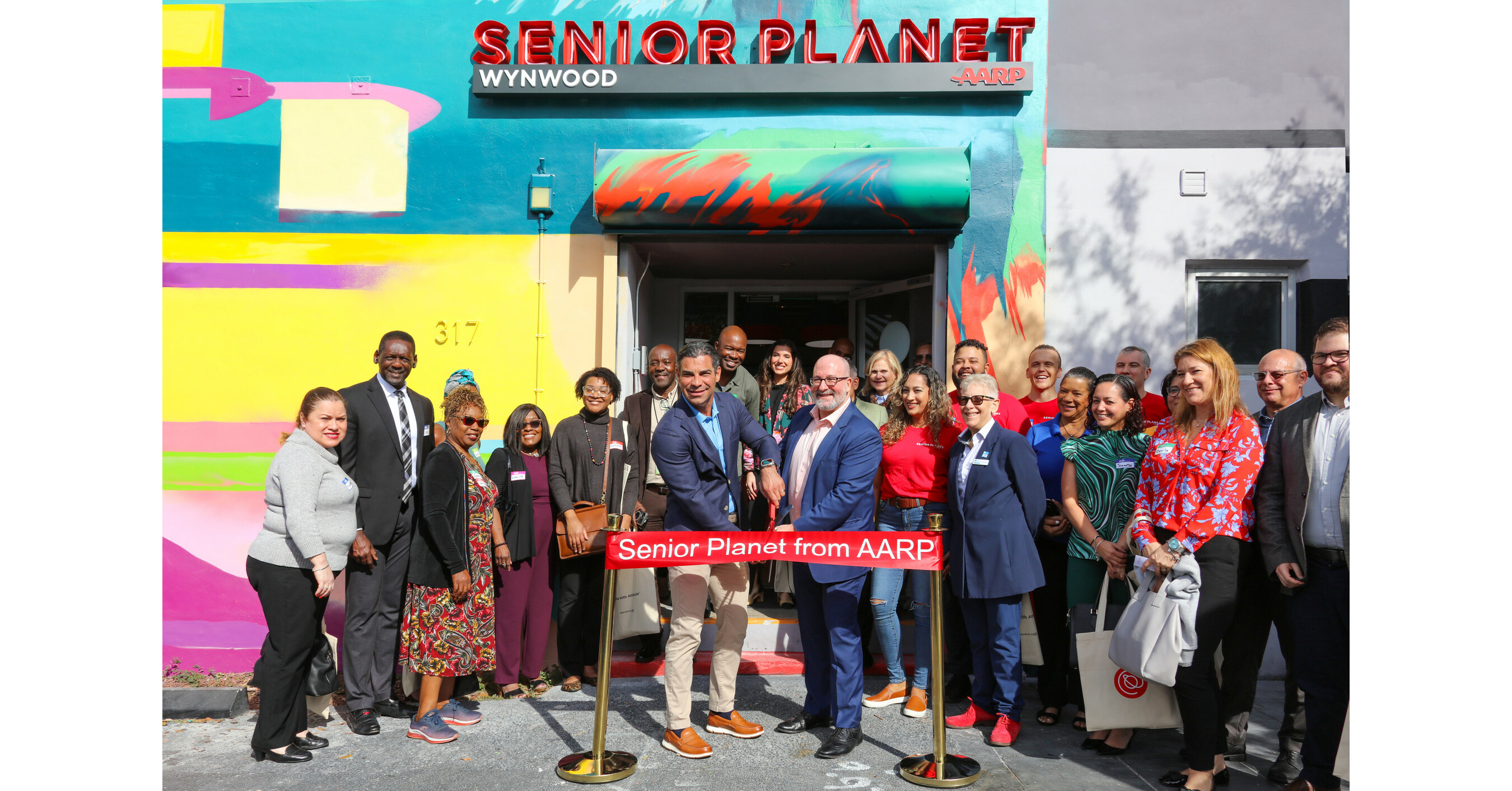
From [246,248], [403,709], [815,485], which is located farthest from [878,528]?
[246,248]

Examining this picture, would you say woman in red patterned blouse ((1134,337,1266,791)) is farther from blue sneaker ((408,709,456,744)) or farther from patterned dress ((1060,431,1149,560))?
blue sneaker ((408,709,456,744))

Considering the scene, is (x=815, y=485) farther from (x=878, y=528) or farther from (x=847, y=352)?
(x=847, y=352)

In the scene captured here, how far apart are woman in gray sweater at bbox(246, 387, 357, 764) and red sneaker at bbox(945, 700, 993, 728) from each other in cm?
351

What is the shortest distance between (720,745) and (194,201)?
21.1 feet

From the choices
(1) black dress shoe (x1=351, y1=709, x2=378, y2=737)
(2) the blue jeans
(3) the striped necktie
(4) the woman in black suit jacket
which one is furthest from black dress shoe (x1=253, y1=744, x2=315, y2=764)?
(2) the blue jeans

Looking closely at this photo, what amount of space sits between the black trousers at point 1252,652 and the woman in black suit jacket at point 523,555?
13.1ft

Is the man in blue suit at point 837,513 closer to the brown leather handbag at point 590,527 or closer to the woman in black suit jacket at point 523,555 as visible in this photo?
the brown leather handbag at point 590,527

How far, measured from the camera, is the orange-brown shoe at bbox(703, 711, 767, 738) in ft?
15.4

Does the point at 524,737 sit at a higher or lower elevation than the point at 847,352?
lower

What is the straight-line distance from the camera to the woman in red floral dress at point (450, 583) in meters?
4.75

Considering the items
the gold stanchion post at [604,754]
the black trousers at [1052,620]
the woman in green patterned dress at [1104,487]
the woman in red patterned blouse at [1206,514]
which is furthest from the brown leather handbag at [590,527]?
the woman in red patterned blouse at [1206,514]

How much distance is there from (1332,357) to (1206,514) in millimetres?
867

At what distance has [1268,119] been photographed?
715cm

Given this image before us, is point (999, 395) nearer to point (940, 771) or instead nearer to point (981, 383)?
point (981, 383)
